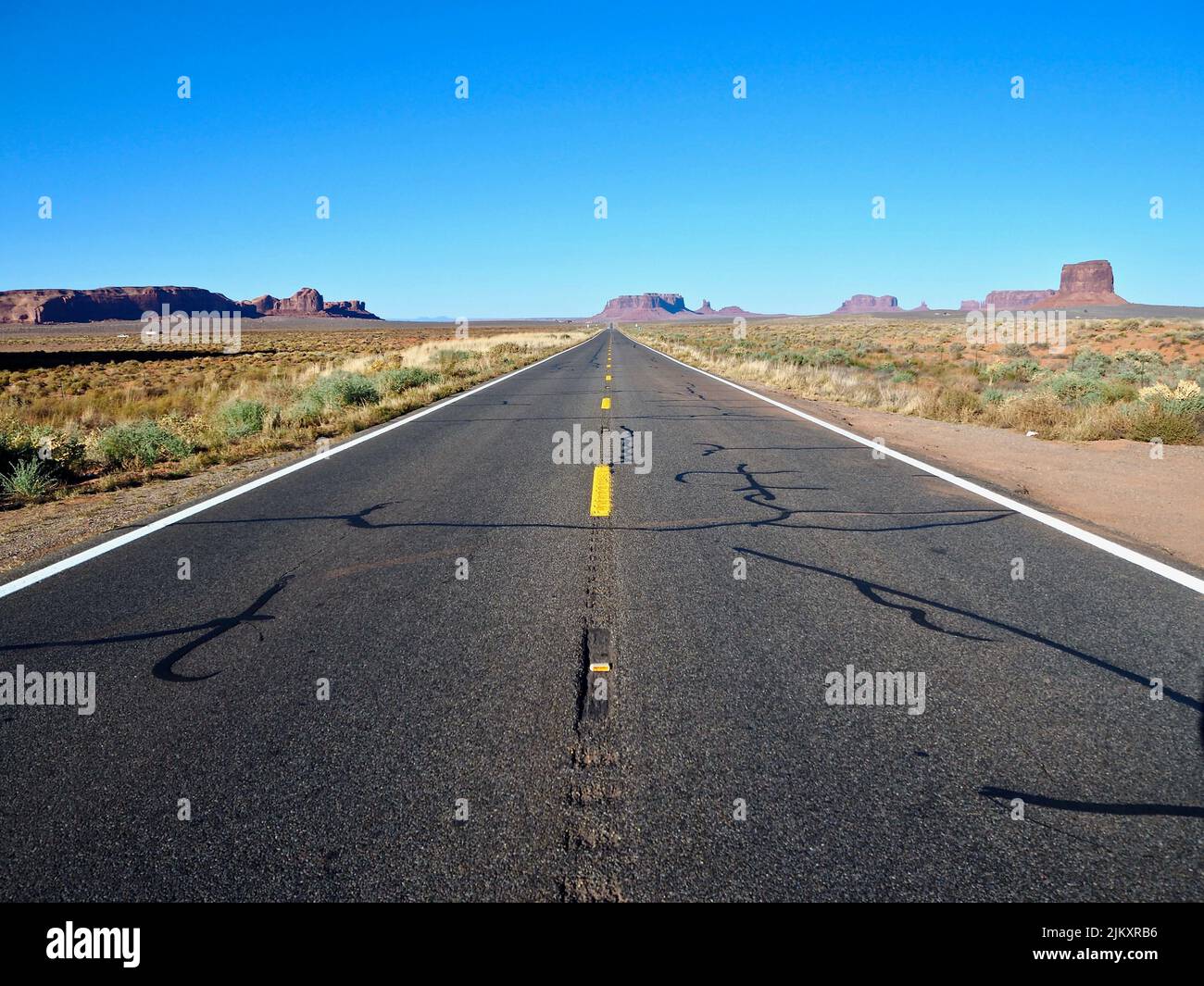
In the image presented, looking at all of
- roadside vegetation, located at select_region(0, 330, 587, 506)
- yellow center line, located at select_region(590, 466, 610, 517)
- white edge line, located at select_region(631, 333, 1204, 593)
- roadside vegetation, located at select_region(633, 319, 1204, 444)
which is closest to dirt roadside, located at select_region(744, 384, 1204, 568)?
white edge line, located at select_region(631, 333, 1204, 593)

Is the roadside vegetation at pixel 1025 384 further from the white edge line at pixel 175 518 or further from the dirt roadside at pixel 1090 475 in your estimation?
the white edge line at pixel 175 518

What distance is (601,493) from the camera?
25.4ft

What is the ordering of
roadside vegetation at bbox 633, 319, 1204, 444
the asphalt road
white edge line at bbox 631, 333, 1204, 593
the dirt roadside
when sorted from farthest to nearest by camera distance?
roadside vegetation at bbox 633, 319, 1204, 444 → the dirt roadside → white edge line at bbox 631, 333, 1204, 593 → the asphalt road

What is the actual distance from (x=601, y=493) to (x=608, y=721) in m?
4.63

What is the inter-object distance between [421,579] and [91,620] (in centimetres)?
188

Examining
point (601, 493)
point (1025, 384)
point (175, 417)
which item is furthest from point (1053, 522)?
point (1025, 384)

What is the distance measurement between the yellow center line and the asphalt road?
1.96 ft

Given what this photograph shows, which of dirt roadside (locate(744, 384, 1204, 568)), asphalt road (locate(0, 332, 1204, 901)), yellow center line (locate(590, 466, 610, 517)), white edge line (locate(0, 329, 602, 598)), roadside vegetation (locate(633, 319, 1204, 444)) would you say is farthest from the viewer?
roadside vegetation (locate(633, 319, 1204, 444))

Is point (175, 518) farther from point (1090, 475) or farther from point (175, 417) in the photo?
point (175, 417)

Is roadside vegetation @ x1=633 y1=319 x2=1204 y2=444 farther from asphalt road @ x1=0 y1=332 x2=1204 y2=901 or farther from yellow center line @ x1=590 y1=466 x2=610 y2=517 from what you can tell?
yellow center line @ x1=590 y1=466 x2=610 y2=517

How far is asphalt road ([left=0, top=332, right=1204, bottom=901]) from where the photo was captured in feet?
7.83

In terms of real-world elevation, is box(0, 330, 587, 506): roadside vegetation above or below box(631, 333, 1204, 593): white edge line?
above
